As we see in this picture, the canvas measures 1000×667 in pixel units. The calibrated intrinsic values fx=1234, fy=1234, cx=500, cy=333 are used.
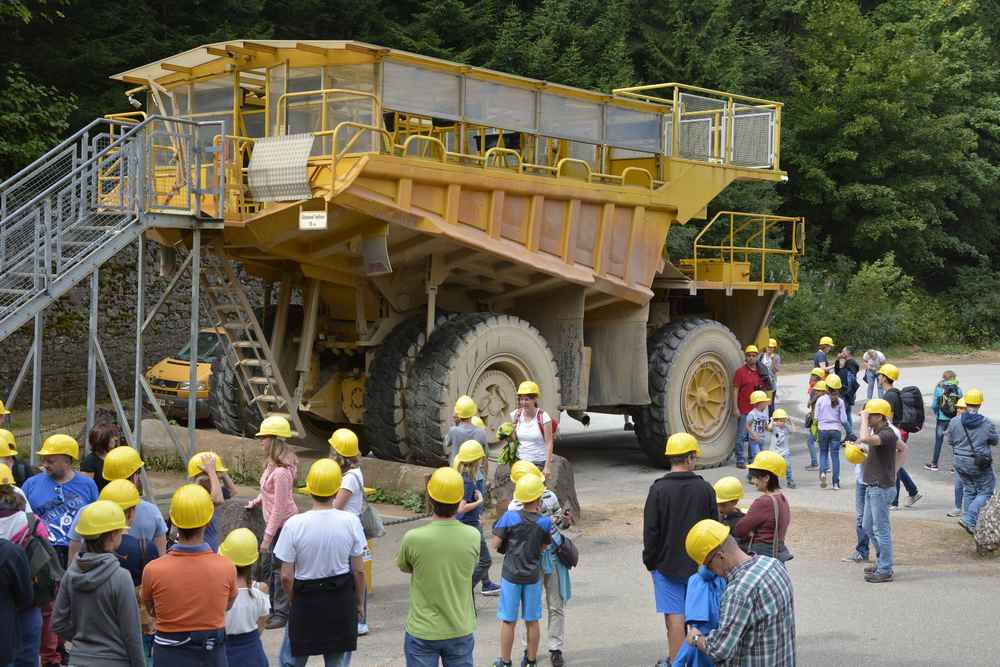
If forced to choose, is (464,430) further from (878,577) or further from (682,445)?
(878,577)

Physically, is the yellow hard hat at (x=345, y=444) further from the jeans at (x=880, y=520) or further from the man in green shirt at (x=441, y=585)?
the jeans at (x=880, y=520)

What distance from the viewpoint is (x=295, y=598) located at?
6586 millimetres

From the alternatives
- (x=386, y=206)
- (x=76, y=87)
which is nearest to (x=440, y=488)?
(x=386, y=206)

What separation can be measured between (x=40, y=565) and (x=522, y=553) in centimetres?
286

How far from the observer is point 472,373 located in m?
14.8

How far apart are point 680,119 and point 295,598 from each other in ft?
39.0

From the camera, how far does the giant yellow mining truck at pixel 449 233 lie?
1324 centimetres

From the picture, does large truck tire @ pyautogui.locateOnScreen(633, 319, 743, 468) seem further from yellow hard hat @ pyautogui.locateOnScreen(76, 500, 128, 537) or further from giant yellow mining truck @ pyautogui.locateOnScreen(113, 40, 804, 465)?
yellow hard hat @ pyautogui.locateOnScreen(76, 500, 128, 537)

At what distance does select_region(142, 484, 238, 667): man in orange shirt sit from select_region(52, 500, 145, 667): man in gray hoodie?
10 cm

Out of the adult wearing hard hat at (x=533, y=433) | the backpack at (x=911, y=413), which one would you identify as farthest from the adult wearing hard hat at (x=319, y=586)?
the backpack at (x=911, y=413)

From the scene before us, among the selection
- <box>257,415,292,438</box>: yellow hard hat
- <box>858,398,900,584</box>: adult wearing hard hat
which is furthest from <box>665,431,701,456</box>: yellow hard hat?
<box>858,398,900,584</box>: adult wearing hard hat

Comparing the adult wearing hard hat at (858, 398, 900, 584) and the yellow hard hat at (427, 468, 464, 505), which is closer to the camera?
the yellow hard hat at (427, 468, 464, 505)

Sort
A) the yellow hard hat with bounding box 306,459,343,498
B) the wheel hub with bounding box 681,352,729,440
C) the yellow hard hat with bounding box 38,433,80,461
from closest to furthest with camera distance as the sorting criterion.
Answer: the yellow hard hat with bounding box 306,459,343,498 → the yellow hard hat with bounding box 38,433,80,461 → the wheel hub with bounding box 681,352,729,440

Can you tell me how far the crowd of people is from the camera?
226 inches
